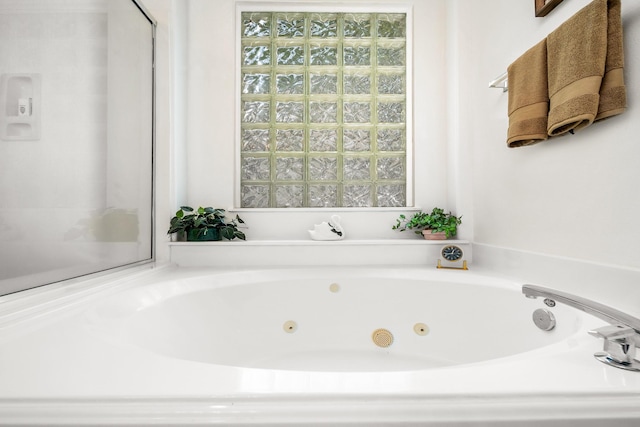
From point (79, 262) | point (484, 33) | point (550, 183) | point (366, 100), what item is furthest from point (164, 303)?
point (484, 33)

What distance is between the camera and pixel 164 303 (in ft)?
3.57

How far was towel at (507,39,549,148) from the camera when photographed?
1.11m

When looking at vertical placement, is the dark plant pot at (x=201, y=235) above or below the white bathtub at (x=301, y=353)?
above

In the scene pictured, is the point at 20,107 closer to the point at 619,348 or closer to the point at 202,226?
the point at 202,226

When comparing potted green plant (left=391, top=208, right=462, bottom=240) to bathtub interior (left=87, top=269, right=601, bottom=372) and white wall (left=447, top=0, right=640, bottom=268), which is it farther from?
bathtub interior (left=87, top=269, right=601, bottom=372)

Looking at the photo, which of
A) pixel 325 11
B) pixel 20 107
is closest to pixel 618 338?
pixel 20 107

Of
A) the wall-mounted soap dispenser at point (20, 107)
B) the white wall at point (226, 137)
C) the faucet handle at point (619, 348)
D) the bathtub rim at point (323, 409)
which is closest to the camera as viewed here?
the bathtub rim at point (323, 409)

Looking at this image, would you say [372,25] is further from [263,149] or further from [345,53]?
[263,149]

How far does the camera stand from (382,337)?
141 cm

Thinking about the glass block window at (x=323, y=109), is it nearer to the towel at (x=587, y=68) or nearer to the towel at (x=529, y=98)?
the towel at (x=529, y=98)

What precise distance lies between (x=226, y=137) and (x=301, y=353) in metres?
1.29

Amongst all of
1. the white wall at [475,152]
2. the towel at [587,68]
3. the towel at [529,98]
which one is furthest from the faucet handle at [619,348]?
the towel at [529,98]

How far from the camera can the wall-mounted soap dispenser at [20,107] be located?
851 mm

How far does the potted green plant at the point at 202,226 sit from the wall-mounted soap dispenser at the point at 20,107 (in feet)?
2.41
